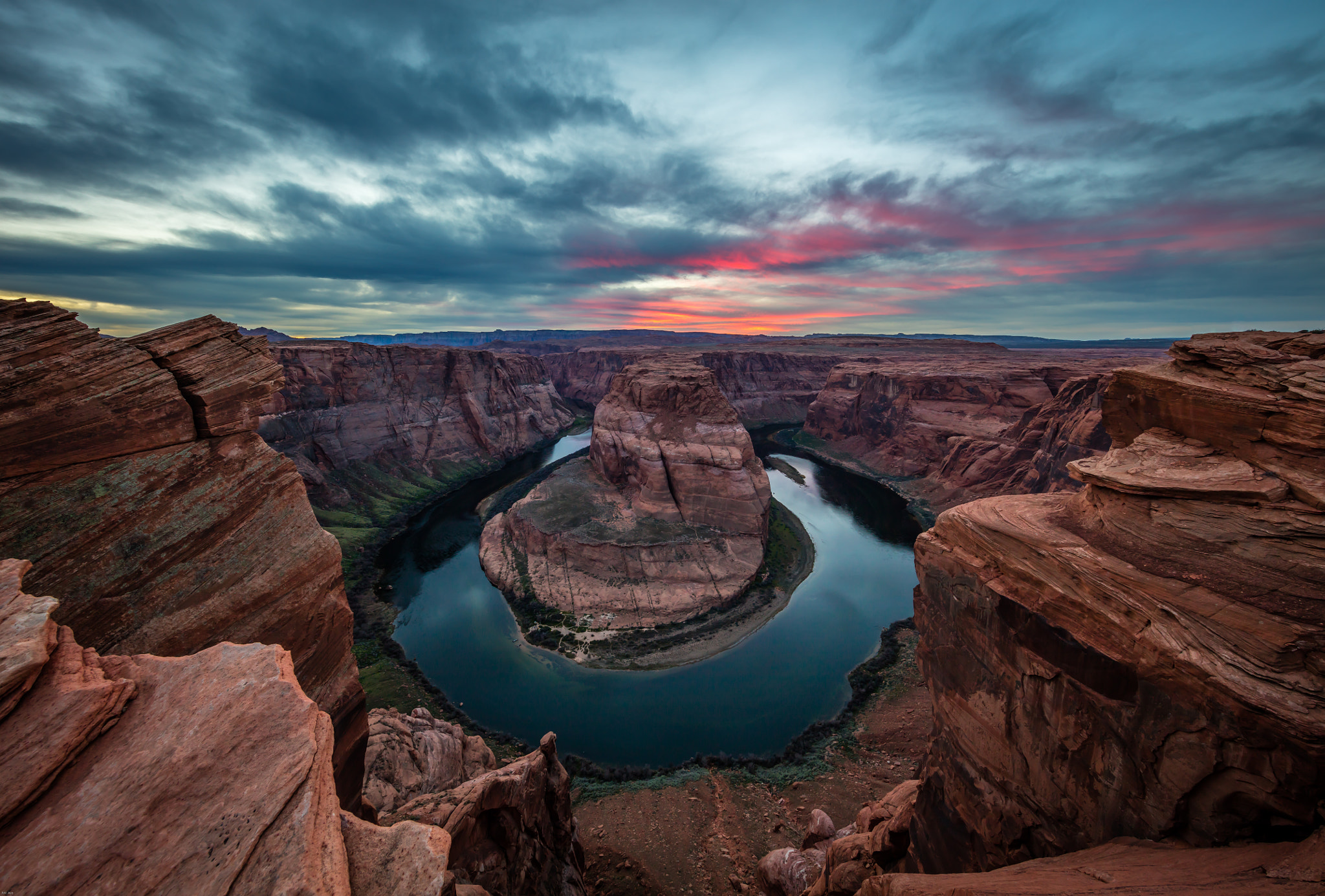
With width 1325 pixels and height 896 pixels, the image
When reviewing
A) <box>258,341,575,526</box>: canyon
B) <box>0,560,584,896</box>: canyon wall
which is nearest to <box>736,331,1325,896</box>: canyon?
<box>0,560,584,896</box>: canyon wall

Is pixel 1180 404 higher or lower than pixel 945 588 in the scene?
higher

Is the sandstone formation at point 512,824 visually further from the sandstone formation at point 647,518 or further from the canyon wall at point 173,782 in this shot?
the sandstone formation at point 647,518

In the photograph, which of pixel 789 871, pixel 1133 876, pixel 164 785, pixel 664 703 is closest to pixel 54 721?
pixel 164 785

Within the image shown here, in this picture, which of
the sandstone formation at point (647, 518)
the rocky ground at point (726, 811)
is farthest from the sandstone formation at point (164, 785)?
the sandstone formation at point (647, 518)

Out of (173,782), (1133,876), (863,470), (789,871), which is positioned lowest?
(863,470)

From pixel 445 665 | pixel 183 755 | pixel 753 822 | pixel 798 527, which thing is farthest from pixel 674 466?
pixel 183 755

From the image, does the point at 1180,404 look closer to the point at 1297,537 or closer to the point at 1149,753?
the point at 1297,537

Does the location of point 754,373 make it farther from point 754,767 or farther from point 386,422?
point 754,767
